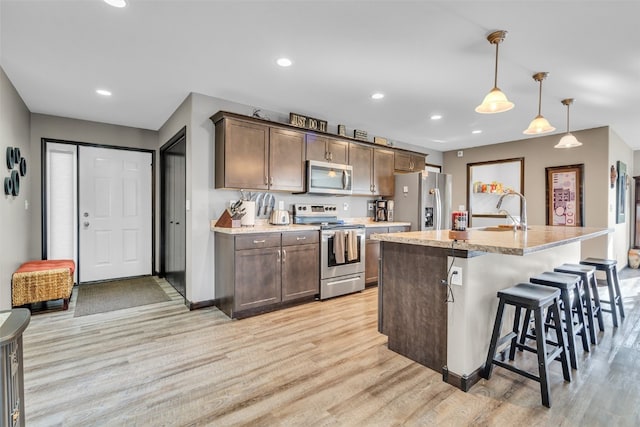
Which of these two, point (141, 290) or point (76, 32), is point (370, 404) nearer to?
point (76, 32)

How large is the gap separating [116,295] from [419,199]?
4.36 metres

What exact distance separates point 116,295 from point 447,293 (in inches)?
155

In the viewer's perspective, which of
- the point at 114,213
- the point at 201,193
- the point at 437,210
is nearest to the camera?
the point at 201,193

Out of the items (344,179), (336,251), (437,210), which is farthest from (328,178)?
(437,210)

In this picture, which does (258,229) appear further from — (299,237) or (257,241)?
(299,237)

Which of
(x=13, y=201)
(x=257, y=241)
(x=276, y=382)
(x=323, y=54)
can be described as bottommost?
(x=276, y=382)

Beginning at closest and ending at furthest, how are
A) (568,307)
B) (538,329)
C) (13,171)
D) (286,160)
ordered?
(538,329)
(568,307)
(13,171)
(286,160)

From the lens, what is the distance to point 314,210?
4.23 m

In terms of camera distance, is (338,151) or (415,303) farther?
(338,151)

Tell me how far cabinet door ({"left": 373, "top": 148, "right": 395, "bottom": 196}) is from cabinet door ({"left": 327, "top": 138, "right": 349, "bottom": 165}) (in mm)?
623

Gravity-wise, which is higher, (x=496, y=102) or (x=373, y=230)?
(x=496, y=102)

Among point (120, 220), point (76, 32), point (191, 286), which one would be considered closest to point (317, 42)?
point (76, 32)

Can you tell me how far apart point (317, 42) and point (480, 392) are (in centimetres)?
264

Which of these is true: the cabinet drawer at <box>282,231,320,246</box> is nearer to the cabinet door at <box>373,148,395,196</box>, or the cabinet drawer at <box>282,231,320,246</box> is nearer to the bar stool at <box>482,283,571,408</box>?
the cabinet door at <box>373,148,395,196</box>
